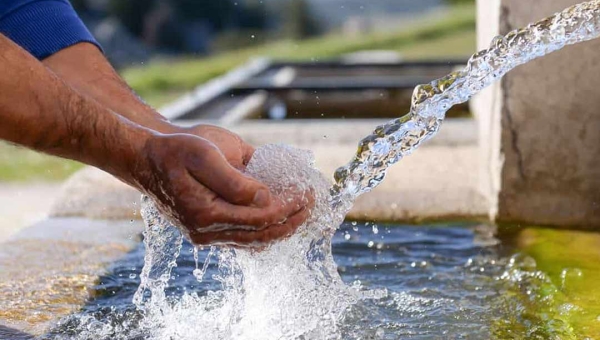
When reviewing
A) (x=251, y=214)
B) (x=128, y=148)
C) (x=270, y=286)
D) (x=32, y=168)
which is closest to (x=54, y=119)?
(x=128, y=148)

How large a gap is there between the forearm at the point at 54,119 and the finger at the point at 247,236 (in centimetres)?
22

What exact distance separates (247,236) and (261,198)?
110 millimetres

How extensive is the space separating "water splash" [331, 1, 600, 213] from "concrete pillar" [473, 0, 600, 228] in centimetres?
50

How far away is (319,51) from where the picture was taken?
12547mm

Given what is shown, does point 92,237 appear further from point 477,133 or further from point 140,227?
point 477,133

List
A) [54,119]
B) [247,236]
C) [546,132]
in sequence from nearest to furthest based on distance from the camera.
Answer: [54,119]
[247,236]
[546,132]

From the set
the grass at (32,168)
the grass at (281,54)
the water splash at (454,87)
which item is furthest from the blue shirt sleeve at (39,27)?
the grass at (281,54)

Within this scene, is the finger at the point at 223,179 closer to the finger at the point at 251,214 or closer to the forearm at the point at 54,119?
the finger at the point at 251,214

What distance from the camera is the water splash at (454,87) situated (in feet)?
8.40

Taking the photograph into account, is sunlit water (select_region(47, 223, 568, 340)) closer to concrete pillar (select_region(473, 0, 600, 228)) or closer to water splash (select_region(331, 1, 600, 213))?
concrete pillar (select_region(473, 0, 600, 228))

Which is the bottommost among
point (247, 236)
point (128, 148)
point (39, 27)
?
point (247, 236)

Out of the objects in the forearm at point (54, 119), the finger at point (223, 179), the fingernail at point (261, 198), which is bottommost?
the fingernail at point (261, 198)

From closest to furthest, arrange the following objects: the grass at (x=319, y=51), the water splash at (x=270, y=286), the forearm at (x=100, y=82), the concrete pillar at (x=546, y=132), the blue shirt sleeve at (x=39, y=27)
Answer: the water splash at (x=270, y=286), the forearm at (x=100, y=82), the blue shirt sleeve at (x=39, y=27), the concrete pillar at (x=546, y=132), the grass at (x=319, y=51)

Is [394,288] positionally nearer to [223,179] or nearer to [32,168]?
[223,179]
